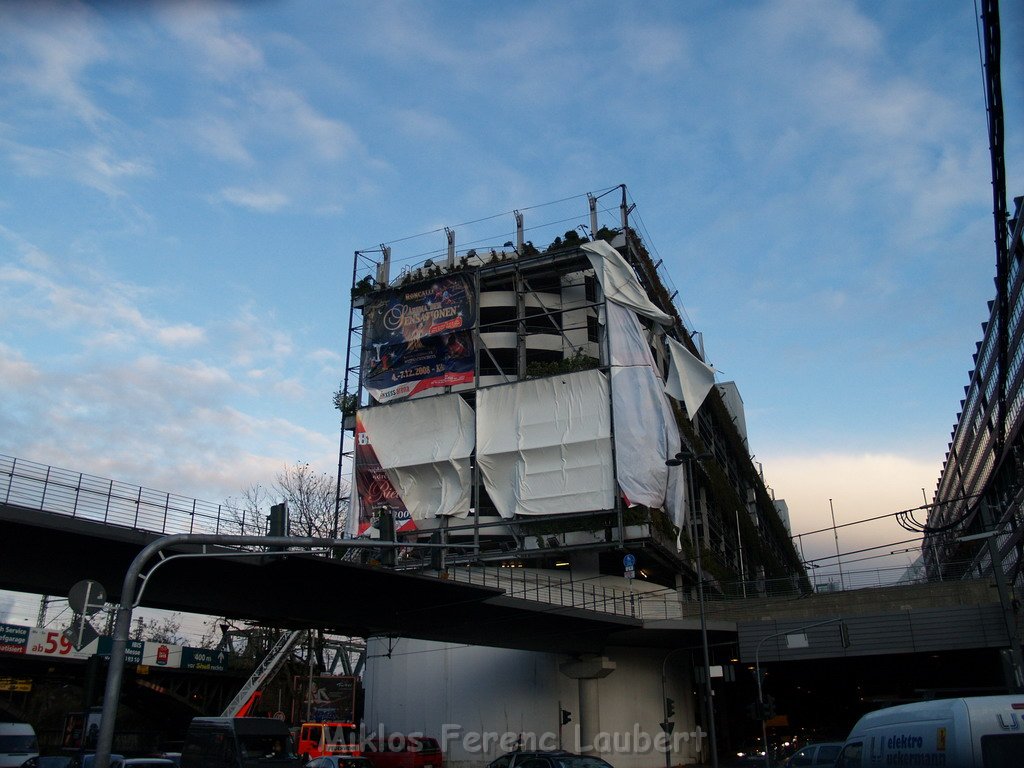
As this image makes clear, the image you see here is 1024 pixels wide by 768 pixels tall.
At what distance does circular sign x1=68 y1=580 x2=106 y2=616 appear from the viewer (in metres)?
12.9

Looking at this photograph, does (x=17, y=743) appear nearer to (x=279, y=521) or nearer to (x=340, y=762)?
(x=340, y=762)

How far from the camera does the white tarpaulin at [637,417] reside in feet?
146

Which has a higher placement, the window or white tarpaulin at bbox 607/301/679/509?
white tarpaulin at bbox 607/301/679/509

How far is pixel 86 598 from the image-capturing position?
13.0 meters

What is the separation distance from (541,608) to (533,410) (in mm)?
15025

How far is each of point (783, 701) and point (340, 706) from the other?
37.4 meters

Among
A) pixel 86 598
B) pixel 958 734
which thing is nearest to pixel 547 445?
pixel 86 598

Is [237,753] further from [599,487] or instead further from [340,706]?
[599,487]

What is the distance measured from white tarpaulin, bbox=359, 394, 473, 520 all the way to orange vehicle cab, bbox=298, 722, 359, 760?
16.3 meters

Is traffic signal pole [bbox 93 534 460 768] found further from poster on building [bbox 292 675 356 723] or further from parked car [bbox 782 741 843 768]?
poster on building [bbox 292 675 356 723]

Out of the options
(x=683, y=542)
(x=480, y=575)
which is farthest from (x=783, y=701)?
(x=480, y=575)

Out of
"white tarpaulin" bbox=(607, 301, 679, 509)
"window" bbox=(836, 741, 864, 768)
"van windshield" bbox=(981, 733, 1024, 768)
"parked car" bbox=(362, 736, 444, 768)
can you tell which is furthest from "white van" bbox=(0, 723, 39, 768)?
"van windshield" bbox=(981, 733, 1024, 768)

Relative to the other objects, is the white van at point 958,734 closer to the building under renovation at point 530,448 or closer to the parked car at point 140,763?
the parked car at point 140,763

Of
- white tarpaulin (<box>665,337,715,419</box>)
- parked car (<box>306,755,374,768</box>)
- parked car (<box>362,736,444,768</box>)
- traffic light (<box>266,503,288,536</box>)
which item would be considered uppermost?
white tarpaulin (<box>665,337,715,419</box>)
